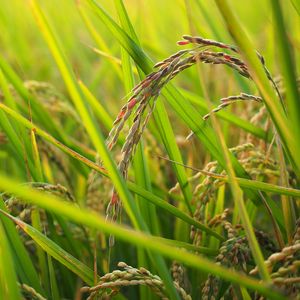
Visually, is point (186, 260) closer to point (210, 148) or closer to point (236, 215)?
point (210, 148)

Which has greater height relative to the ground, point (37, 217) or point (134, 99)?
point (134, 99)

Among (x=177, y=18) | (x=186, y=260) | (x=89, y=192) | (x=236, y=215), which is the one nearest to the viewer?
(x=186, y=260)

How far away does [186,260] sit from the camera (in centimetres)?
55

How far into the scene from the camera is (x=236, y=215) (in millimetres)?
1157

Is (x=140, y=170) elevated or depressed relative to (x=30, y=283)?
elevated

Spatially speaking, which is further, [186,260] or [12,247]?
[12,247]

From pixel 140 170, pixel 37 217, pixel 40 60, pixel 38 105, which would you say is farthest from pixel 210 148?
pixel 40 60

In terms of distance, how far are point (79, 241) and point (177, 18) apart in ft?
10.3

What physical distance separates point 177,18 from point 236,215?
125 inches

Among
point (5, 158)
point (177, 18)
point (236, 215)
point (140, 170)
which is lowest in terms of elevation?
point (236, 215)

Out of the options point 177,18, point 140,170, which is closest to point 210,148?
point 140,170

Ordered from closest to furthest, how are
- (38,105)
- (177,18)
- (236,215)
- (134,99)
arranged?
(134,99)
(236,215)
(38,105)
(177,18)

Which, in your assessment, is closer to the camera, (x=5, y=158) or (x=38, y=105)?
(x=38, y=105)

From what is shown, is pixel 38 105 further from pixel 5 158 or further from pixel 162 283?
pixel 162 283
